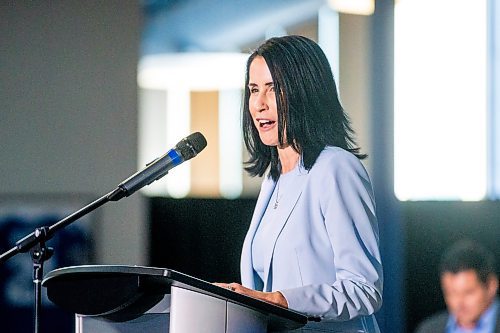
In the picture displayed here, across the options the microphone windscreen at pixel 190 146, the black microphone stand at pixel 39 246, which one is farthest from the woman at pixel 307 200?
the black microphone stand at pixel 39 246

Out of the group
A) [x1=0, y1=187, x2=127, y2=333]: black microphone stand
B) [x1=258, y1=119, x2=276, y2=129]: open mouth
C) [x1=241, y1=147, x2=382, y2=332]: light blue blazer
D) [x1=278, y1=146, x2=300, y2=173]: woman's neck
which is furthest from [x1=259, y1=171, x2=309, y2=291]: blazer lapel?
[x1=0, y1=187, x2=127, y2=333]: black microphone stand

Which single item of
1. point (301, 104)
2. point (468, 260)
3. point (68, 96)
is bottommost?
point (468, 260)

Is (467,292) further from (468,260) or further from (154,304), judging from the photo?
(154,304)

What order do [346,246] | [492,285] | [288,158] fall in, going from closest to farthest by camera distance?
[346,246] → [288,158] → [492,285]

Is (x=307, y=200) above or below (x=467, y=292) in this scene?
above

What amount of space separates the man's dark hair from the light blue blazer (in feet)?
5.96

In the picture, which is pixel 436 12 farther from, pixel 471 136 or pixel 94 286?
pixel 94 286

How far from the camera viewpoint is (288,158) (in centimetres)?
202

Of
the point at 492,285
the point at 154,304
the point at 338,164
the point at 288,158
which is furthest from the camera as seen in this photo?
the point at 492,285

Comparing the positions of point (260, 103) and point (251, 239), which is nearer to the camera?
point (251, 239)

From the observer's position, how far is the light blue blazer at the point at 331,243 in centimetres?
171

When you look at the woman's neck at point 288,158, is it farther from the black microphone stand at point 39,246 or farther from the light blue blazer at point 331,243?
the black microphone stand at point 39,246

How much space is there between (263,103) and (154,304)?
72 cm

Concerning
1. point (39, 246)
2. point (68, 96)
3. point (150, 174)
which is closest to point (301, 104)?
point (150, 174)
